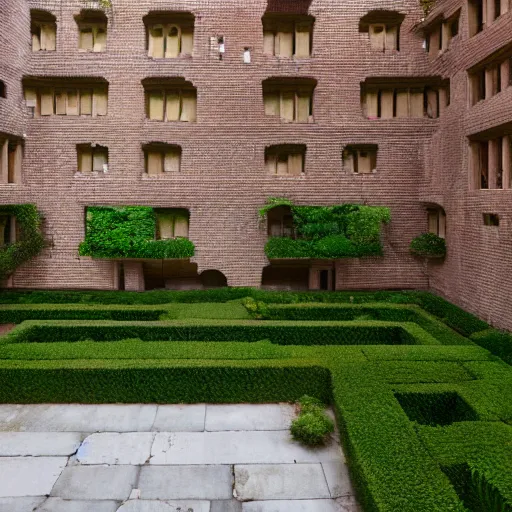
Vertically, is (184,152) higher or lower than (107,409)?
higher

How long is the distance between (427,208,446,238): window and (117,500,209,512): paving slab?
16.0m

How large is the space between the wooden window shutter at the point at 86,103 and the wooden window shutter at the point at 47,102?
1303 mm

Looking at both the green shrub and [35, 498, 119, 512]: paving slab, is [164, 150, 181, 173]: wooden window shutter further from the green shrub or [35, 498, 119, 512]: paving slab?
[35, 498, 119, 512]: paving slab

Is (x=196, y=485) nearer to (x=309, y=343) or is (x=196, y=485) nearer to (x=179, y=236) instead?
(x=309, y=343)

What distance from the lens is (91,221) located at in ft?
66.3

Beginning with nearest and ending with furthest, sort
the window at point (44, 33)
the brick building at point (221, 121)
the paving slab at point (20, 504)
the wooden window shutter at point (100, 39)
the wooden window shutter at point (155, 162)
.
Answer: the paving slab at point (20, 504), the brick building at point (221, 121), the window at point (44, 33), the wooden window shutter at point (100, 39), the wooden window shutter at point (155, 162)

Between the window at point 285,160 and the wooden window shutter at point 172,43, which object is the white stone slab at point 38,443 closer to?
the window at point 285,160

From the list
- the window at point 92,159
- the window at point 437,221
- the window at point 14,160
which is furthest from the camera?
the window at point 92,159

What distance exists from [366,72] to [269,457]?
17230 millimetres

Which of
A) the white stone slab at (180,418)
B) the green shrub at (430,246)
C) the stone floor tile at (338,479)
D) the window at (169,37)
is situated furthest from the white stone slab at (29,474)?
the window at (169,37)

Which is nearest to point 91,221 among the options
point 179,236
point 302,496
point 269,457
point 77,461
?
point 179,236

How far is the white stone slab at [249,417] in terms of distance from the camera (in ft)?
33.6

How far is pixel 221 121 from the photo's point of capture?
67.6 feet

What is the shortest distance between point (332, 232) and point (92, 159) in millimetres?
11214
